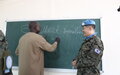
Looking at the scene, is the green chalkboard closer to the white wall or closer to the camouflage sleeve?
the white wall

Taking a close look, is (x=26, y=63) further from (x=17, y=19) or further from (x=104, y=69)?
(x=104, y=69)

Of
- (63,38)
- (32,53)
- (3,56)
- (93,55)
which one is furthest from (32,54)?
(93,55)

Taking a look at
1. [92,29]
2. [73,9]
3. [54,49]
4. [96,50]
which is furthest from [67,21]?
[96,50]

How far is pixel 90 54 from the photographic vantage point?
2.14 metres

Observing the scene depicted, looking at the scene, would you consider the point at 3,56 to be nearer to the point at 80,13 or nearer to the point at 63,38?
the point at 63,38

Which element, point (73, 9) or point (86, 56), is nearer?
point (86, 56)

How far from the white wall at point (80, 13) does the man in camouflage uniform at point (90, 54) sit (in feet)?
2.70

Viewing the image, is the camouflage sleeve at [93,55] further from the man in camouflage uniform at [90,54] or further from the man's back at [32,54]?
the man's back at [32,54]

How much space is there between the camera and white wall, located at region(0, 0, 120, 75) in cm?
295

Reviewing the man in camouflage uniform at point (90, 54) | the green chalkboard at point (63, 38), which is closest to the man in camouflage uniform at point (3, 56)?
the man in camouflage uniform at point (90, 54)

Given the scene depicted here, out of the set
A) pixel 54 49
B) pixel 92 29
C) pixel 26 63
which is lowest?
pixel 26 63

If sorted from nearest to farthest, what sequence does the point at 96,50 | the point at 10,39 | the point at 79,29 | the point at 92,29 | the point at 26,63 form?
the point at 96,50 < the point at 92,29 < the point at 26,63 < the point at 79,29 < the point at 10,39

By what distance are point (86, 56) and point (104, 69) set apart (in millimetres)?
934

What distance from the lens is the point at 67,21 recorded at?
3.13 meters
